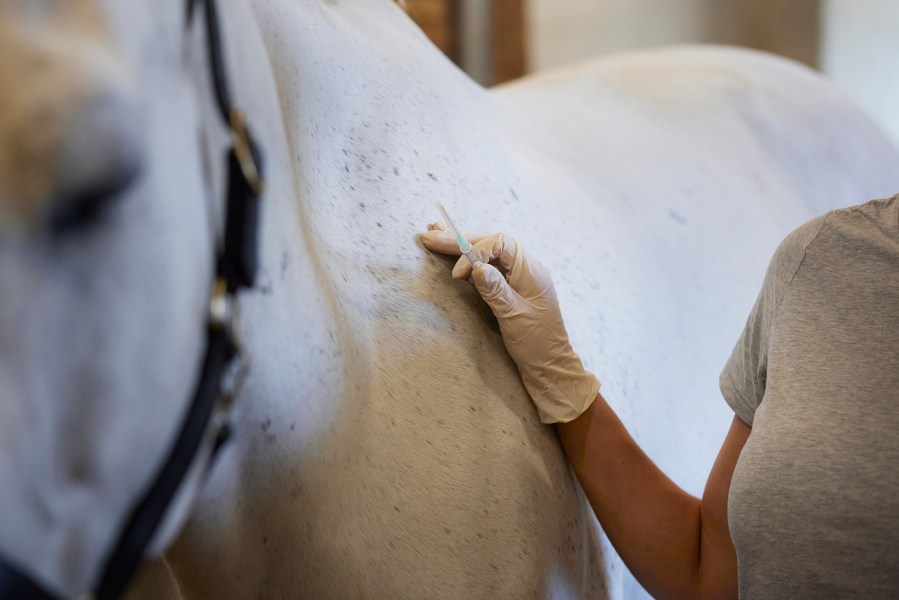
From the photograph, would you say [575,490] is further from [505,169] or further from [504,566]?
[505,169]

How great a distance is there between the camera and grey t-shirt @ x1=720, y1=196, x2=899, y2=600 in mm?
624

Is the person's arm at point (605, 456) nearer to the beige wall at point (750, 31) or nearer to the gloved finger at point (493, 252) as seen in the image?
the gloved finger at point (493, 252)

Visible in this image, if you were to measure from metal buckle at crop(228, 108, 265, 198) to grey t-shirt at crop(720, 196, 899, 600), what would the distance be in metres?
0.44

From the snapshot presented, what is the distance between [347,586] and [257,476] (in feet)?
0.36

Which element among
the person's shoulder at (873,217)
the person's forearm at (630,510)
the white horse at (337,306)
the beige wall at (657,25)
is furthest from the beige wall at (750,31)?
the person's forearm at (630,510)

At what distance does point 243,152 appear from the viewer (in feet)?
1.62

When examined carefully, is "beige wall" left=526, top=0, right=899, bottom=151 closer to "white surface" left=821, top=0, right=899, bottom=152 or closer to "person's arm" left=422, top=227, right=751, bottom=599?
"white surface" left=821, top=0, right=899, bottom=152

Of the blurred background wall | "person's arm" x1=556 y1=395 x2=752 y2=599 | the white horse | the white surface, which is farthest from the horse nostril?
the white surface

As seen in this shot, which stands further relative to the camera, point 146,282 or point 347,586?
point 347,586

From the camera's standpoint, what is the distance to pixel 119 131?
1.37ft

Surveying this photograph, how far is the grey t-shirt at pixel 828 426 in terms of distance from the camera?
624 mm

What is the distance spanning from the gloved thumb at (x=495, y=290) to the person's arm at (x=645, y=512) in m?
0.12

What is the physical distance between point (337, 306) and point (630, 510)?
0.33 m

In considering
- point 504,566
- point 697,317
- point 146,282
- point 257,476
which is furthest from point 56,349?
point 697,317
